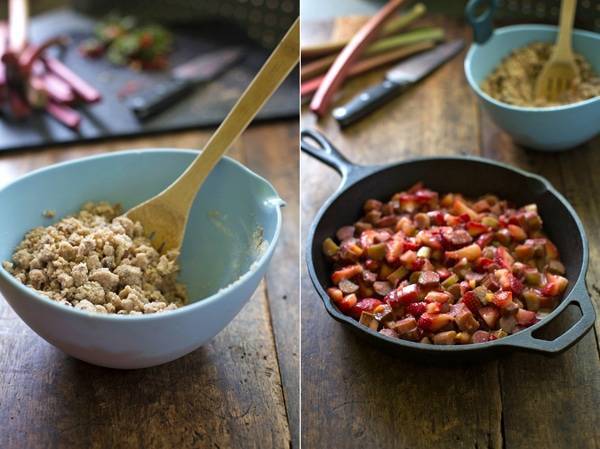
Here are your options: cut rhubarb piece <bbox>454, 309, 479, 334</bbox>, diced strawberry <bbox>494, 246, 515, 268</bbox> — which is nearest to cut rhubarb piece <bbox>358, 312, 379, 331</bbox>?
cut rhubarb piece <bbox>454, 309, 479, 334</bbox>

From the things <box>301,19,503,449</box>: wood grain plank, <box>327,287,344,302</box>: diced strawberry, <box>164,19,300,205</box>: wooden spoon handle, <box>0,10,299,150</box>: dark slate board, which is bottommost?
<box>0,10,299,150</box>: dark slate board

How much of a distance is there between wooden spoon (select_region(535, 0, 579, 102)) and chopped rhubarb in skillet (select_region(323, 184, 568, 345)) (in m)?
0.40

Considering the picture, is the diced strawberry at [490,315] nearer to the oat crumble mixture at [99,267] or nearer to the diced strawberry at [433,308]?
the diced strawberry at [433,308]

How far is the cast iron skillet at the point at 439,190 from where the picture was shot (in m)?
1.06

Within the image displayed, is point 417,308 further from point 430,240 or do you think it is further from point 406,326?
point 430,240

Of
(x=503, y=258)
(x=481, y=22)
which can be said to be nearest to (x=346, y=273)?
(x=503, y=258)

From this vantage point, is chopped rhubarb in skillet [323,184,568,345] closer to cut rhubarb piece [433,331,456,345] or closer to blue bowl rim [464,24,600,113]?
cut rhubarb piece [433,331,456,345]

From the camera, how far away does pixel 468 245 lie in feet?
4.09

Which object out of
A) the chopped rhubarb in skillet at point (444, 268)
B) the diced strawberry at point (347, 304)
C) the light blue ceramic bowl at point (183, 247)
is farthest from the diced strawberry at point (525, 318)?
the light blue ceramic bowl at point (183, 247)

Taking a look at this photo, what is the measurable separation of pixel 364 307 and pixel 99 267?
14.8 inches

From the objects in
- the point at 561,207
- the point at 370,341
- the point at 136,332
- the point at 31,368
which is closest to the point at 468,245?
the point at 561,207

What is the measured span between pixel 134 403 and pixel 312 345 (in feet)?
0.89

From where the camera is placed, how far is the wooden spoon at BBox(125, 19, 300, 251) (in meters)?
1.16

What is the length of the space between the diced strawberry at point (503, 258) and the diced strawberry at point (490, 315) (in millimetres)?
96
